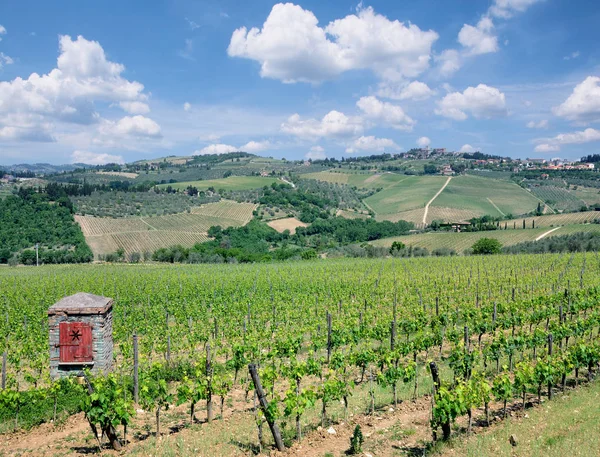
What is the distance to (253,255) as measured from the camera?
7275cm

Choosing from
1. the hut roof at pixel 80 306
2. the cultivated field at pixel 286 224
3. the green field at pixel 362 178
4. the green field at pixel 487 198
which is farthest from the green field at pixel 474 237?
the green field at pixel 362 178

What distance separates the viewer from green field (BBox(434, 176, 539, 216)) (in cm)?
11338

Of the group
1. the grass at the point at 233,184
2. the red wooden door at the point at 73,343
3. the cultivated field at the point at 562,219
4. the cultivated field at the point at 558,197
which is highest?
the grass at the point at 233,184

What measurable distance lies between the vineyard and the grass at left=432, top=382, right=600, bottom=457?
447 millimetres

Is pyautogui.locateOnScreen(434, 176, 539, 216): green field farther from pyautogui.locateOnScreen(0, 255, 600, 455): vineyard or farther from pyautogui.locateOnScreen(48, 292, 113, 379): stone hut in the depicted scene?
pyautogui.locateOnScreen(48, 292, 113, 379): stone hut

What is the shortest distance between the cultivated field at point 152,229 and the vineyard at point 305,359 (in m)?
44.9

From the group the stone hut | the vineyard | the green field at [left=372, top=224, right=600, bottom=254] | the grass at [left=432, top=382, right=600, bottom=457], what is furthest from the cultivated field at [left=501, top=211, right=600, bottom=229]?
the stone hut

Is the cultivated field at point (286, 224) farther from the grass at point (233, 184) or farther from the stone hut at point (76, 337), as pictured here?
the stone hut at point (76, 337)

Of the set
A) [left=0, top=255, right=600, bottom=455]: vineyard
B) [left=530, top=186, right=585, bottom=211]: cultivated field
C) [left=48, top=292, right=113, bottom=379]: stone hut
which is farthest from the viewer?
[left=530, top=186, right=585, bottom=211]: cultivated field

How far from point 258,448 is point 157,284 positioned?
28.6 m

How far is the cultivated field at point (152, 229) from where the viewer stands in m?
78.0

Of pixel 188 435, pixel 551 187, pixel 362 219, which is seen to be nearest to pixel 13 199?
pixel 362 219

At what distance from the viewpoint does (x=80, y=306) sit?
1449cm

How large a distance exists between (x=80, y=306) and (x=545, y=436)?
542 inches
